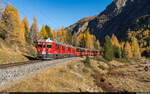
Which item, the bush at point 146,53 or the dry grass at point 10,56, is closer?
the dry grass at point 10,56

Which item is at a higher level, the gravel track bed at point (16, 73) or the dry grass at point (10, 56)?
the dry grass at point (10, 56)

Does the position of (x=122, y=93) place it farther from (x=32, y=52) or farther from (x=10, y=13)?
(x=10, y=13)

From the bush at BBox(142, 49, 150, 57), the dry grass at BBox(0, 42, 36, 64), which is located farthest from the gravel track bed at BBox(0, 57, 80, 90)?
the bush at BBox(142, 49, 150, 57)

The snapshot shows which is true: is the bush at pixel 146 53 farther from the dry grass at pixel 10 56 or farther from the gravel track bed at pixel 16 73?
the gravel track bed at pixel 16 73

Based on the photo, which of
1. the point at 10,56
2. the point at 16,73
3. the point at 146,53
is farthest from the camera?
the point at 146,53

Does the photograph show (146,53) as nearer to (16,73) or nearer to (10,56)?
(10,56)

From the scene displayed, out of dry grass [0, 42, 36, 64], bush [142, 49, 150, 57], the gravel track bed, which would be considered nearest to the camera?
the gravel track bed

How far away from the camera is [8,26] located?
1550 inches

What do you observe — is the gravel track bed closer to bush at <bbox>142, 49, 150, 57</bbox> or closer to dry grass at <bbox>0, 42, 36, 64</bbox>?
dry grass at <bbox>0, 42, 36, 64</bbox>

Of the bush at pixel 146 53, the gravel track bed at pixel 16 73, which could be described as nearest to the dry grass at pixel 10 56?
the gravel track bed at pixel 16 73

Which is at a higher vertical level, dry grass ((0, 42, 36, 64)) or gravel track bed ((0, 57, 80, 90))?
dry grass ((0, 42, 36, 64))

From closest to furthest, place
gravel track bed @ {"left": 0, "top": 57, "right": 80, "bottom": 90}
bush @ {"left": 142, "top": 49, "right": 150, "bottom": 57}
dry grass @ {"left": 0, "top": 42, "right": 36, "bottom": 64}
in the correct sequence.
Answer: gravel track bed @ {"left": 0, "top": 57, "right": 80, "bottom": 90} < dry grass @ {"left": 0, "top": 42, "right": 36, "bottom": 64} < bush @ {"left": 142, "top": 49, "right": 150, "bottom": 57}

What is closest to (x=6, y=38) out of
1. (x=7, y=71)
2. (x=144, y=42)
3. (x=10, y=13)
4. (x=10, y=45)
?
(x=10, y=45)

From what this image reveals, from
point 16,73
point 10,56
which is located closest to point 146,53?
point 10,56
